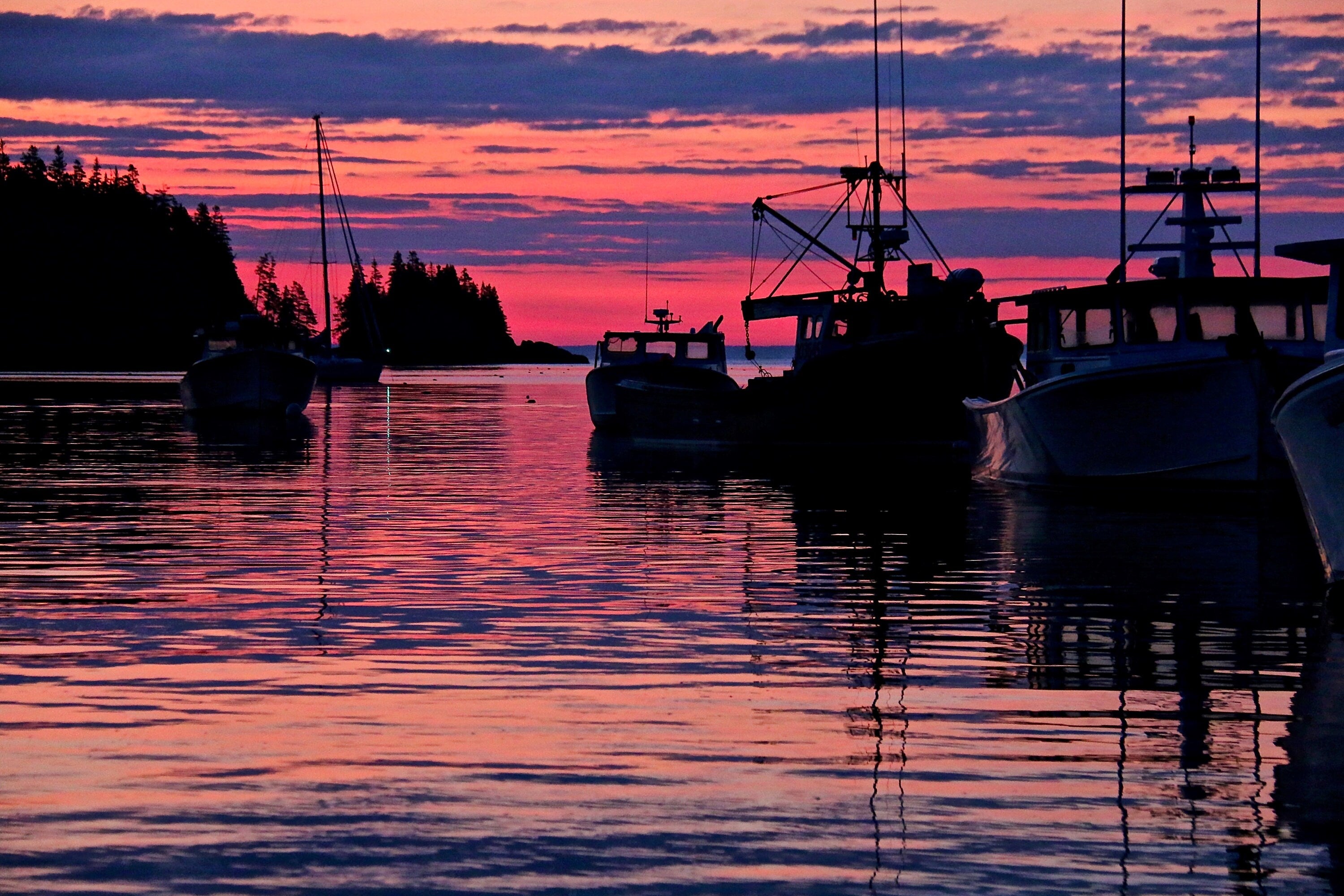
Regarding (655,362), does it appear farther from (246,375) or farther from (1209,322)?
(1209,322)

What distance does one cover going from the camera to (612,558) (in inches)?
719

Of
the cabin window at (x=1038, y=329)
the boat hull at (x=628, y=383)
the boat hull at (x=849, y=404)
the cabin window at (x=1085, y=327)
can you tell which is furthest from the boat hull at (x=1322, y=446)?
the boat hull at (x=628, y=383)

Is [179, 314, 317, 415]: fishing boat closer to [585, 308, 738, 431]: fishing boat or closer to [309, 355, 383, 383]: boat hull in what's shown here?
[585, 308, 738, 431]: fishing boat

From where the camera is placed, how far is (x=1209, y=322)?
27.1 metres

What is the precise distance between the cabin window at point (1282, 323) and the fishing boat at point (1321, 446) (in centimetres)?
1229

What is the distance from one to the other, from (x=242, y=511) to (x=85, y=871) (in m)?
17.9

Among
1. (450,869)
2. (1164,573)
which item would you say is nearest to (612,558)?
(1164,573)

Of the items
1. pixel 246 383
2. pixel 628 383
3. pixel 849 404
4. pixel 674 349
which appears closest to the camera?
pixel 849 404

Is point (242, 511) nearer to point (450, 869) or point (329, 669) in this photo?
point (329, 669)

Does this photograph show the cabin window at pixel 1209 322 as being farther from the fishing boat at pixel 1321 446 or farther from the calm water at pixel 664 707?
the fishing boat at pixel 1321 446

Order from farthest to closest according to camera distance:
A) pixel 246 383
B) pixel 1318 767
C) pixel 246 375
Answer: pixel 246 383, pixel 246 375, pixel 1318 767

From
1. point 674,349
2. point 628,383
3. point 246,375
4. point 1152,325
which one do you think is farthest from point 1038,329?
point 246,375

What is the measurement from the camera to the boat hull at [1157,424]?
2514cm

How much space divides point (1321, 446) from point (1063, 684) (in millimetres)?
4325
